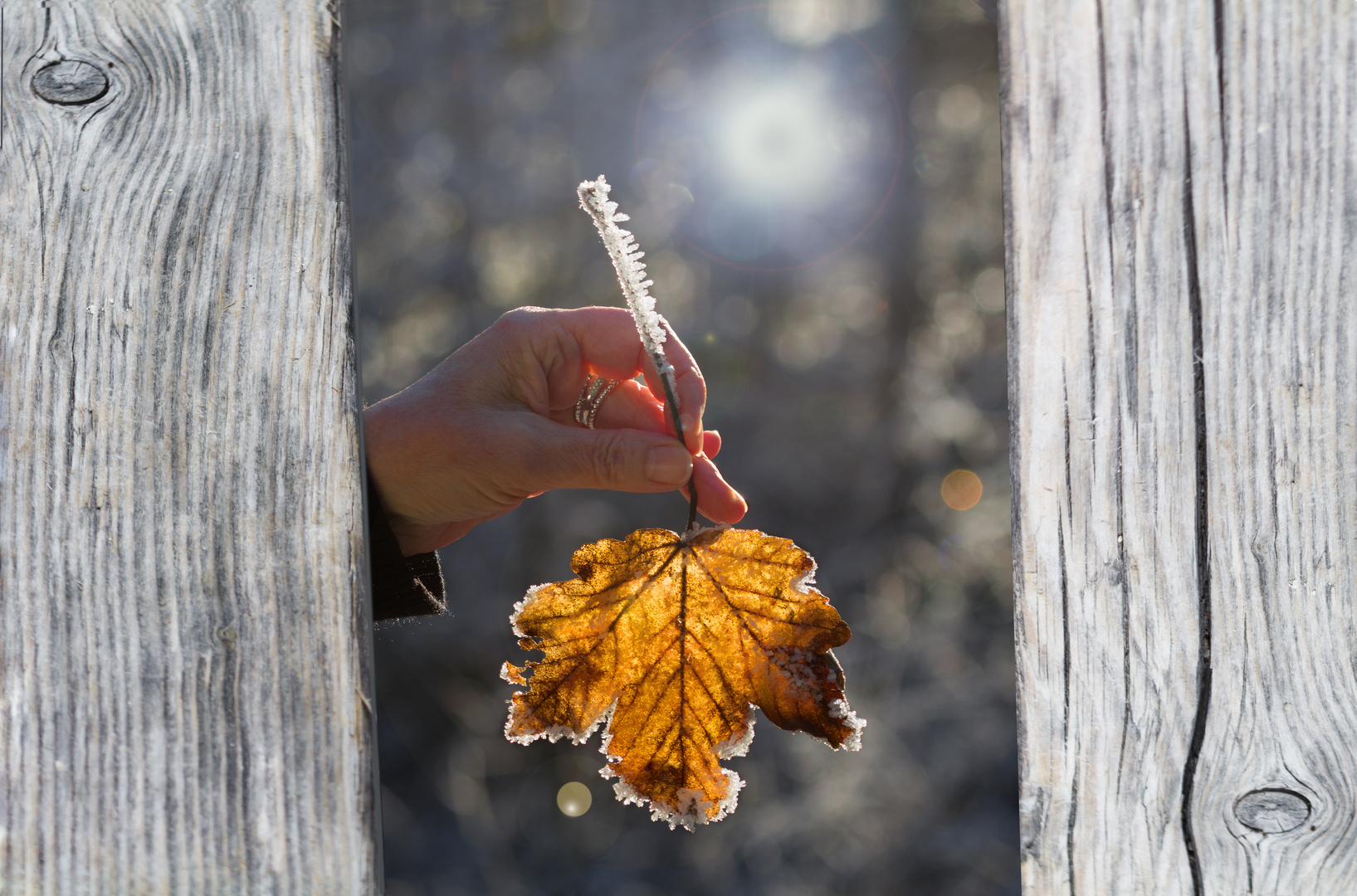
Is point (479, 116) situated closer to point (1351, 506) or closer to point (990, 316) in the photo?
point (990, 316)

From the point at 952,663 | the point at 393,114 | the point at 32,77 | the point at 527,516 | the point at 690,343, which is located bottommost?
the point at 952,663

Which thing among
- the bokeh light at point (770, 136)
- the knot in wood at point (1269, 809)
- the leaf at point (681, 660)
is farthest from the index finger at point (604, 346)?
the bokeh light at point (770, 136)

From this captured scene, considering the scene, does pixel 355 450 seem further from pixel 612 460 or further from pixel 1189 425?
pixel 1189 425

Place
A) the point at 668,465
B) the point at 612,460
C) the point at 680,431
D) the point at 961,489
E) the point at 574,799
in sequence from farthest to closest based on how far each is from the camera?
the point at 961,489
the point at 574,799
the point at 612,460
the point at 668,465
the point at 680,431

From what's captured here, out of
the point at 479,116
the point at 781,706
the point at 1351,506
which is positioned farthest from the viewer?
the point at 479,116

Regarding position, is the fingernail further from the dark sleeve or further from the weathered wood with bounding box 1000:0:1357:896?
the dark sleeve

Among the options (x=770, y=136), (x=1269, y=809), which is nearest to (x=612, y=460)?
(x=1269, y=809)

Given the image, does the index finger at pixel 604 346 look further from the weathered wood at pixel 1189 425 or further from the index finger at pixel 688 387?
the weathered wood at pixel 1189 425

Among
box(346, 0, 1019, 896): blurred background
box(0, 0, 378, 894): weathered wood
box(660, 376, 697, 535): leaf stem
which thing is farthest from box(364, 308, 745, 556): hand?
box(346, 0, 1019, 896): blurred background

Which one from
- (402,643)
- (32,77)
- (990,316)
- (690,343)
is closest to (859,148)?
(990,316)
